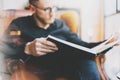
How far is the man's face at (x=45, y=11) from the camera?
1.41 metres

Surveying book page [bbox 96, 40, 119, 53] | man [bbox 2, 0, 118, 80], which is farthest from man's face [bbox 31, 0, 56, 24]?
book page [bbox 96, 40, 119, 53]

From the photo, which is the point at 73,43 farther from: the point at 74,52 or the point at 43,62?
the point at 43,62

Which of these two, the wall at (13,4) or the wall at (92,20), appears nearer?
the wall at (13,4)

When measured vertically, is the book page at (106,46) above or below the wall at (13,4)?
below

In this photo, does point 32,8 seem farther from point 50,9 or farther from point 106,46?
point 106,46

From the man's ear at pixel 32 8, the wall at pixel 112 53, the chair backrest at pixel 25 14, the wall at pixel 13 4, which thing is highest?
the wall at pixel 13 4

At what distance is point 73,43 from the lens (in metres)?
1.46

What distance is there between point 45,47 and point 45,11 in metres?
0.18

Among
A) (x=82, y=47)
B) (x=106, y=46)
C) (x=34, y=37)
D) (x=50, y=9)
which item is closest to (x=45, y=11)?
(x=50, y=9)

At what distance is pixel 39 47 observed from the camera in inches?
55.1

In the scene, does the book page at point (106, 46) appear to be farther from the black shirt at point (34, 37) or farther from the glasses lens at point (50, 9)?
the glasses lens at point (50, 9)

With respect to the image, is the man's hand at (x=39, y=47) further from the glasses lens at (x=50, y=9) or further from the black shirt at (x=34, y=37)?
the glasses lens at (x=50, y=9)

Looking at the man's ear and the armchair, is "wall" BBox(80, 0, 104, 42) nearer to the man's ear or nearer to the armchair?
the armchair

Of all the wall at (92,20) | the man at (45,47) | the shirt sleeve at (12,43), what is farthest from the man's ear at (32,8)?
the wall at (92,20)
